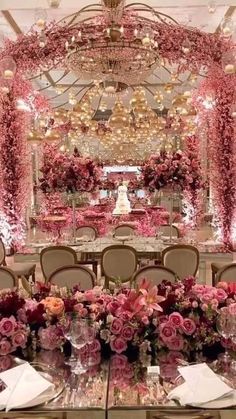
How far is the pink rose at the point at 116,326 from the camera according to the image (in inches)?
117

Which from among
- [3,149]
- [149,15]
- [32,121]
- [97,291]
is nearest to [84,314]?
[97,291]

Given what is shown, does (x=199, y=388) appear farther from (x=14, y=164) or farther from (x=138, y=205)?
(x=138, y=205)

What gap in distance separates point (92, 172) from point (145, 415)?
5.62m

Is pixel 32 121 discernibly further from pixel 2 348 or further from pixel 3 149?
pixel 2 348

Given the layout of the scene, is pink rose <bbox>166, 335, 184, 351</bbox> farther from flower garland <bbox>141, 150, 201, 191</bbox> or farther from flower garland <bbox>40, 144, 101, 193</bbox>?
flower garland <bbox>40, 144, 101, 193</bbox>

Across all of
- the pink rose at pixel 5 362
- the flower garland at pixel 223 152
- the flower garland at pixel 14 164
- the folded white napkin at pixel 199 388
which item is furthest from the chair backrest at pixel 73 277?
the flower garland at pixel 14 164

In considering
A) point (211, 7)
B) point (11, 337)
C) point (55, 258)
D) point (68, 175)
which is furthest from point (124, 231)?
point (11, 337)

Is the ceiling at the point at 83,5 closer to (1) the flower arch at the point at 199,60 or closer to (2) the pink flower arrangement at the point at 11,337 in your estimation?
(1) the flower arch at the point at 199,60

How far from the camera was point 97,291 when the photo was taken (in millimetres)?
3330

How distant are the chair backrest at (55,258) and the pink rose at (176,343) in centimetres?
342

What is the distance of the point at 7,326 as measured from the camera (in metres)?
2.98

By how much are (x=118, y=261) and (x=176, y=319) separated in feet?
10.9

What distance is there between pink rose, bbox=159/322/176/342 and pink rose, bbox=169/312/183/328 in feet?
0.08

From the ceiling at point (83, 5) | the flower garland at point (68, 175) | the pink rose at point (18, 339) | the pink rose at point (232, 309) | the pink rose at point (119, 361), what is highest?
the ceiling at point (83, 5)
